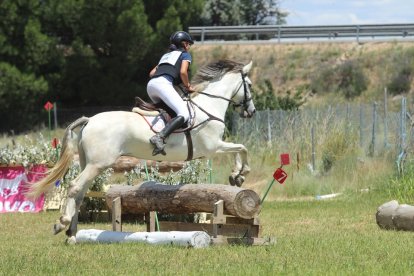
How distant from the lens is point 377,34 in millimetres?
42906

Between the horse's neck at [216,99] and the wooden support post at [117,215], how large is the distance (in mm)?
1738

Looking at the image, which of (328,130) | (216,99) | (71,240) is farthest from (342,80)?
(71,240)

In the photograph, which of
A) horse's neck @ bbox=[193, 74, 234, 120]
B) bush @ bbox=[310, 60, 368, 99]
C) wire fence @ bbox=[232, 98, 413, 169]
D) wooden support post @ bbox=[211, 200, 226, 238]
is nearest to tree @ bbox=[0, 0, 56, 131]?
wire fence @ bbox=[232, 98, 413, 169]

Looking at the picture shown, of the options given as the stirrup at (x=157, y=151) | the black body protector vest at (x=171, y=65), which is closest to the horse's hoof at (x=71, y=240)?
the stirrup at (x=157, y=151)

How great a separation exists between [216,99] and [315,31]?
3153 centimetres

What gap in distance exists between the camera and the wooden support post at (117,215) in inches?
467

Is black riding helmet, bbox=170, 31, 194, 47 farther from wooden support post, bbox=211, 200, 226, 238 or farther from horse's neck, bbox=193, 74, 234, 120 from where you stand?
wooden support post, bbox=211, 200, 226, 238

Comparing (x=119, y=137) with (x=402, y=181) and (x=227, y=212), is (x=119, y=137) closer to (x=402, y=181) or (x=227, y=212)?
(x=227, y=212)

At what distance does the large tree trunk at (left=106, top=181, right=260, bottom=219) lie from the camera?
10.7m

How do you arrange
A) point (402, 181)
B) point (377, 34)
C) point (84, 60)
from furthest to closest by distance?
point (377, 34)
point (84, 60)
point (402, 181)

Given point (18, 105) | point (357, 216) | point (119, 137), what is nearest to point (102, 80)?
point (18, 105)

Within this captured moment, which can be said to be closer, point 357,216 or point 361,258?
point 361,258

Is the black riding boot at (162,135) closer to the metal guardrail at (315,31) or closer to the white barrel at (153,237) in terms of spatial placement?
the white barrel at (153,237)

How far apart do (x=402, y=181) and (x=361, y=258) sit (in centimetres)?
836
